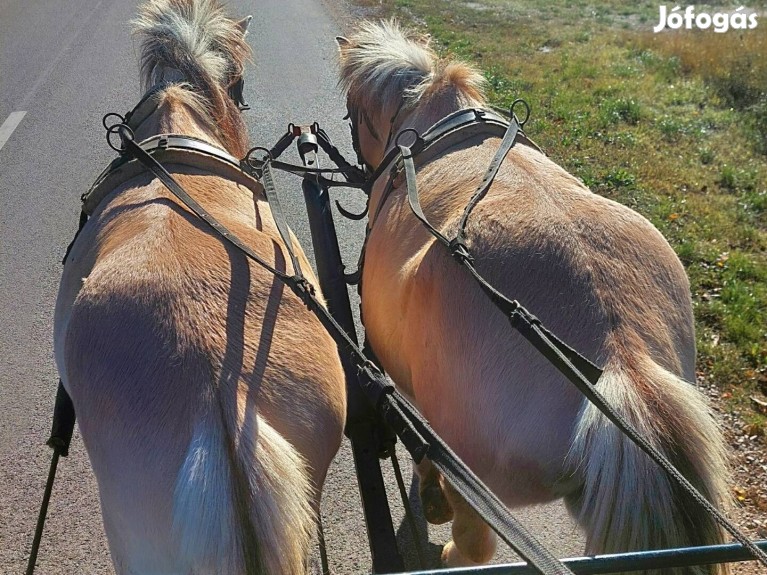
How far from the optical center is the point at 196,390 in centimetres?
156

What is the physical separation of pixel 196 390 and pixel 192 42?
2305 mm

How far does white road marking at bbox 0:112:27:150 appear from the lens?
743 cm

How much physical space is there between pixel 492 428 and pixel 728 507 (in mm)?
651

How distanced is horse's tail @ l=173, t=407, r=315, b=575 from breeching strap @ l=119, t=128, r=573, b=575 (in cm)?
29

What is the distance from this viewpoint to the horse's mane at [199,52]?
124 inches

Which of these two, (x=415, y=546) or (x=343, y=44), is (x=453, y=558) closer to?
(x=415, y=546)

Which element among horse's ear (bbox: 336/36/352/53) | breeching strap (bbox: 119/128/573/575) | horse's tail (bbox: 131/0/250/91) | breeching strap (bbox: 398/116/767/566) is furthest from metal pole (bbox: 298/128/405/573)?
horse's ear (bbox: 336/36/352/53)

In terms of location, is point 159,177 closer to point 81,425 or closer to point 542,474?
point 81,425

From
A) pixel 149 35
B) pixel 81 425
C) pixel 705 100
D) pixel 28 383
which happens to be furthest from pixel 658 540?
pixel 705 100

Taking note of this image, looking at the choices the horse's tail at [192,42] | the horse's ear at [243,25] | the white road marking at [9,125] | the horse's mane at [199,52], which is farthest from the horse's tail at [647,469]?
the white road marking at [9,125]

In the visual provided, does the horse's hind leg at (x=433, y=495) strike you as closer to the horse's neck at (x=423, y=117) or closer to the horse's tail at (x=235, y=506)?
the horse's neck at (x=423, y=117)

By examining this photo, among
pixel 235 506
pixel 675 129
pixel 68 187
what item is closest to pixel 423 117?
pixel 235 506

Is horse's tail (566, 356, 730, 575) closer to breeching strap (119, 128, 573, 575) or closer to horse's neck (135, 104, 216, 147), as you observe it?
breeching strap (119, 128, 573, 575)

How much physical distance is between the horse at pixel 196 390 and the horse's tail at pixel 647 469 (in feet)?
2.32
